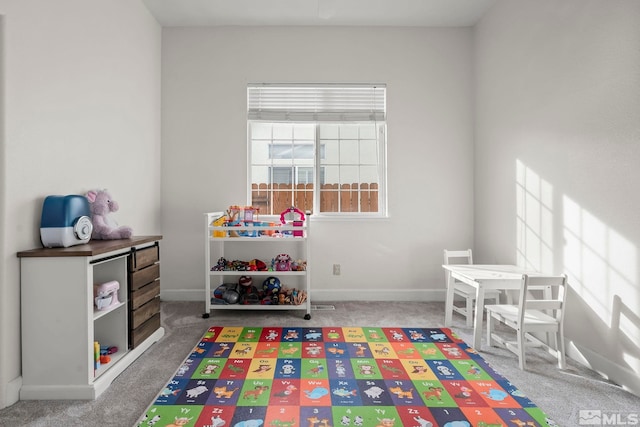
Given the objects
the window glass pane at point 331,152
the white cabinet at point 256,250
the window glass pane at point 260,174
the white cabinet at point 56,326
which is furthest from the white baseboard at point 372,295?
the white cabinet at point 56,326

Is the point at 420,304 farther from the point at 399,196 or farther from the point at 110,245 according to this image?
the point at 110,245

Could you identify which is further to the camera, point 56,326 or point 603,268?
point 603,268

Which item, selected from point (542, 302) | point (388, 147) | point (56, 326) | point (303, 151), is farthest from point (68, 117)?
point (542, 302)

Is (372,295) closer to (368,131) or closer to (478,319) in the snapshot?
(478,319)

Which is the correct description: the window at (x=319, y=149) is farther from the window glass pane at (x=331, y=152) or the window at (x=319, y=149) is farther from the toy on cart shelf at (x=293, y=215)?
the toy on cart shelf at (x=293, y=215)

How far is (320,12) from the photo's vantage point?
11.3ft

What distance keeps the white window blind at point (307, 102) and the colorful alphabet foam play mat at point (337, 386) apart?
2304 mm

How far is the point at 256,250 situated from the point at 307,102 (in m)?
1.74

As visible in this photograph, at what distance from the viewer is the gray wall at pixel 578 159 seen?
194cm

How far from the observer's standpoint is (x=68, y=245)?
196 cm

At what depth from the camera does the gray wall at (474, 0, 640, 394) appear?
194cm

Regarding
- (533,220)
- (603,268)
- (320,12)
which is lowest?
(603,268)

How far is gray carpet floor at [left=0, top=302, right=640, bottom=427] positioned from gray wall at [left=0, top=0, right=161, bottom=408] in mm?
378

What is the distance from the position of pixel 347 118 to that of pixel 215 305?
94.8 inches
